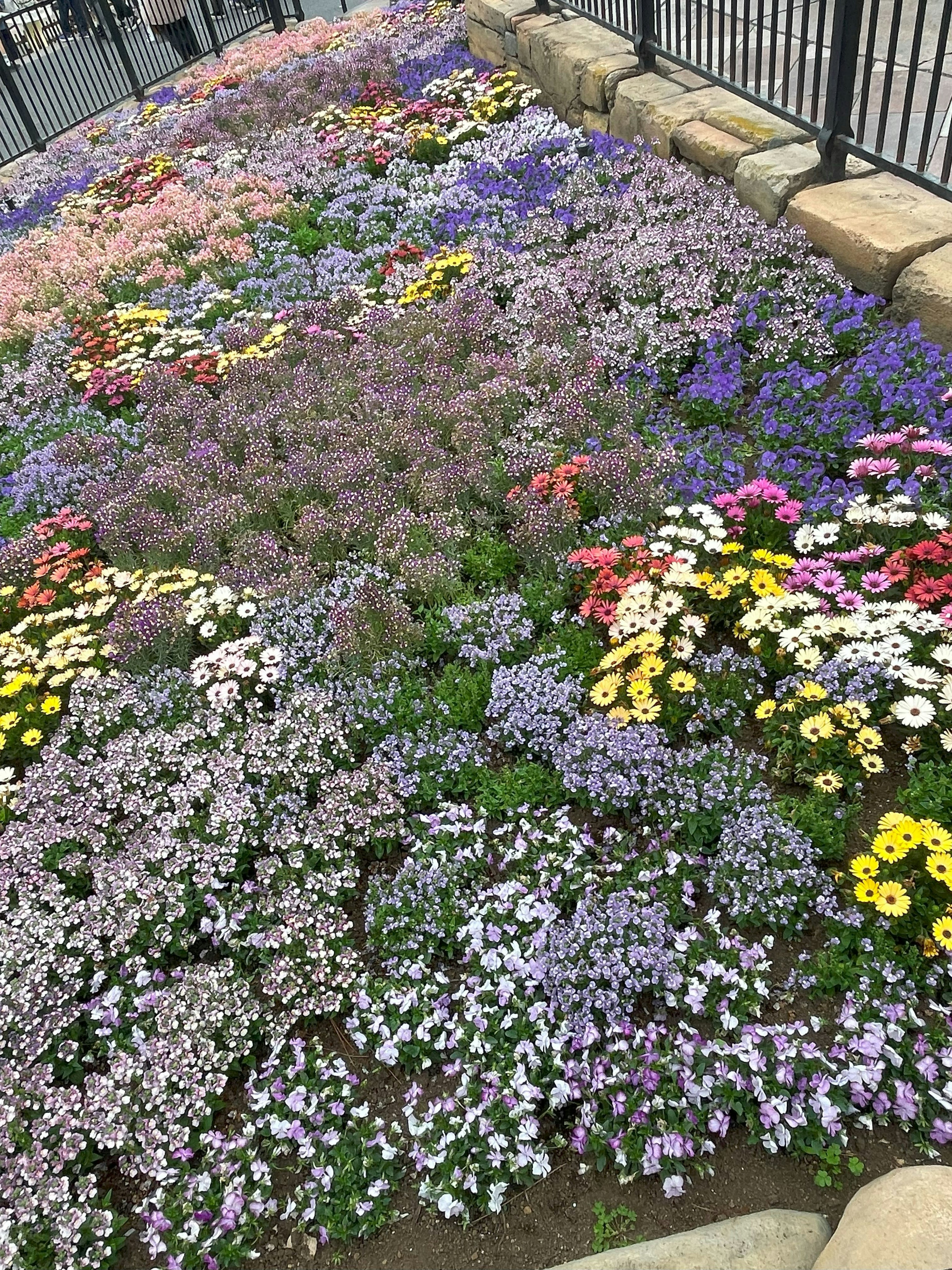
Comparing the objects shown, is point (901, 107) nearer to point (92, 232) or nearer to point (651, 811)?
point (651, 811)

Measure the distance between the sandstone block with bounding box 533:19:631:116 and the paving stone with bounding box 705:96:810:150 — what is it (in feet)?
7.74

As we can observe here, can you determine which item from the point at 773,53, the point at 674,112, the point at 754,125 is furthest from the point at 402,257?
the point at 773,53

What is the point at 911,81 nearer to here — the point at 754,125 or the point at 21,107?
the point at 754,125

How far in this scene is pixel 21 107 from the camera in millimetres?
17375

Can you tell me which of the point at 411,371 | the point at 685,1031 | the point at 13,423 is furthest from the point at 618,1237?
the point at 13,423

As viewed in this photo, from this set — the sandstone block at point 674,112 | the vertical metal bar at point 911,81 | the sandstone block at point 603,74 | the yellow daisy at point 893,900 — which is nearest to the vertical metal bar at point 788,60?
the sandstone block at point 674,112

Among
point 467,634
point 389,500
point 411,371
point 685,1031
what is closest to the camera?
point 685,1031

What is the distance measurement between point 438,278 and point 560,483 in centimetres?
377

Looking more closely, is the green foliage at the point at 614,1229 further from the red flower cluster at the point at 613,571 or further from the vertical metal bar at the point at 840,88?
the vertical metal bar at the point at 840,88

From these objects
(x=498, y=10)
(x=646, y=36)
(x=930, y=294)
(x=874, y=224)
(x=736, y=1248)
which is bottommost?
(x=736, y=1248)

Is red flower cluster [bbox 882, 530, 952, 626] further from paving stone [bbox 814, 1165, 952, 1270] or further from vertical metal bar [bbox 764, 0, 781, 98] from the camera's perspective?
vertical metal bar [bbox 764, 0, 781, 98]

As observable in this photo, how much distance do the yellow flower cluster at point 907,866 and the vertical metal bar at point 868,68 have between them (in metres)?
5.04

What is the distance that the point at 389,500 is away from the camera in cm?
557

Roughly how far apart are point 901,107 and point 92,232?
9747 mm
